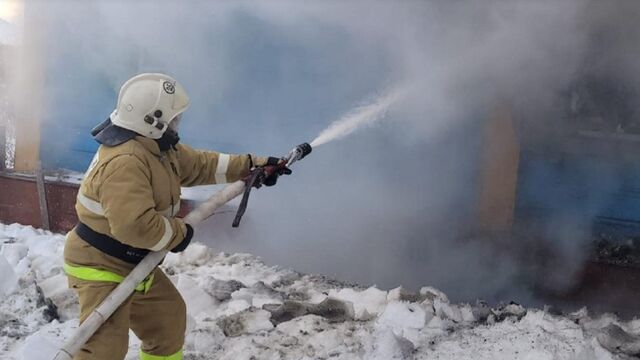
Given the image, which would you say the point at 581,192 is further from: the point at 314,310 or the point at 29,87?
the point at 29,87

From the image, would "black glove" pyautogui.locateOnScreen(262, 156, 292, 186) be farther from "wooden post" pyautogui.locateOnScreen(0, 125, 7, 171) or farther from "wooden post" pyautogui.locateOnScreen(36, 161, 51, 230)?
"wooden post" pyautogui.locateOnScreen(0, 125, 7, 171)

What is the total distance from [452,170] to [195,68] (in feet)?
8.95

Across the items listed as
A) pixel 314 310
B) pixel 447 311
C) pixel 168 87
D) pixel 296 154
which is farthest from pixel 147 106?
pixel 447 311

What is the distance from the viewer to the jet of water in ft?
17.0

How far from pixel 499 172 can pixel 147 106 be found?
3.14 metres

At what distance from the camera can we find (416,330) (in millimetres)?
3750

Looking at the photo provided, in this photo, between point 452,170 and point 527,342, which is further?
point 452,170

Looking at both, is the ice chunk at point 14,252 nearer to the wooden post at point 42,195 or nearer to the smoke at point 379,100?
the wooden post at point 42,195

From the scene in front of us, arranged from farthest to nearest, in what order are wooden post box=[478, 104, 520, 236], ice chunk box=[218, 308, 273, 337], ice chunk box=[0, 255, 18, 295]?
wooden post box=[478, 104, 520, 236] → ice chunk box=[0, 255, 18, 295] → ice chunk box=[218, 308, 273, 337]

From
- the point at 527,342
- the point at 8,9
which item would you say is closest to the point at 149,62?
the point at 8,9

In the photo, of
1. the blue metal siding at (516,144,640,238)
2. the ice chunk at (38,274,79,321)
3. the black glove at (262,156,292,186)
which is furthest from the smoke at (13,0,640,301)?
the black glove at (262,156,292,186)

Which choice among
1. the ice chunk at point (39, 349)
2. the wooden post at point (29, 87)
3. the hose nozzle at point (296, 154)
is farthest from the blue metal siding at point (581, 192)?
the wooden post at point (29, 87)

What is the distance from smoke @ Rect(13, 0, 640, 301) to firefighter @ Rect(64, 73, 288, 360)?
2.66 metres

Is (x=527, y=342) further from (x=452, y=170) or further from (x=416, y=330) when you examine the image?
(x=452, y=170)
